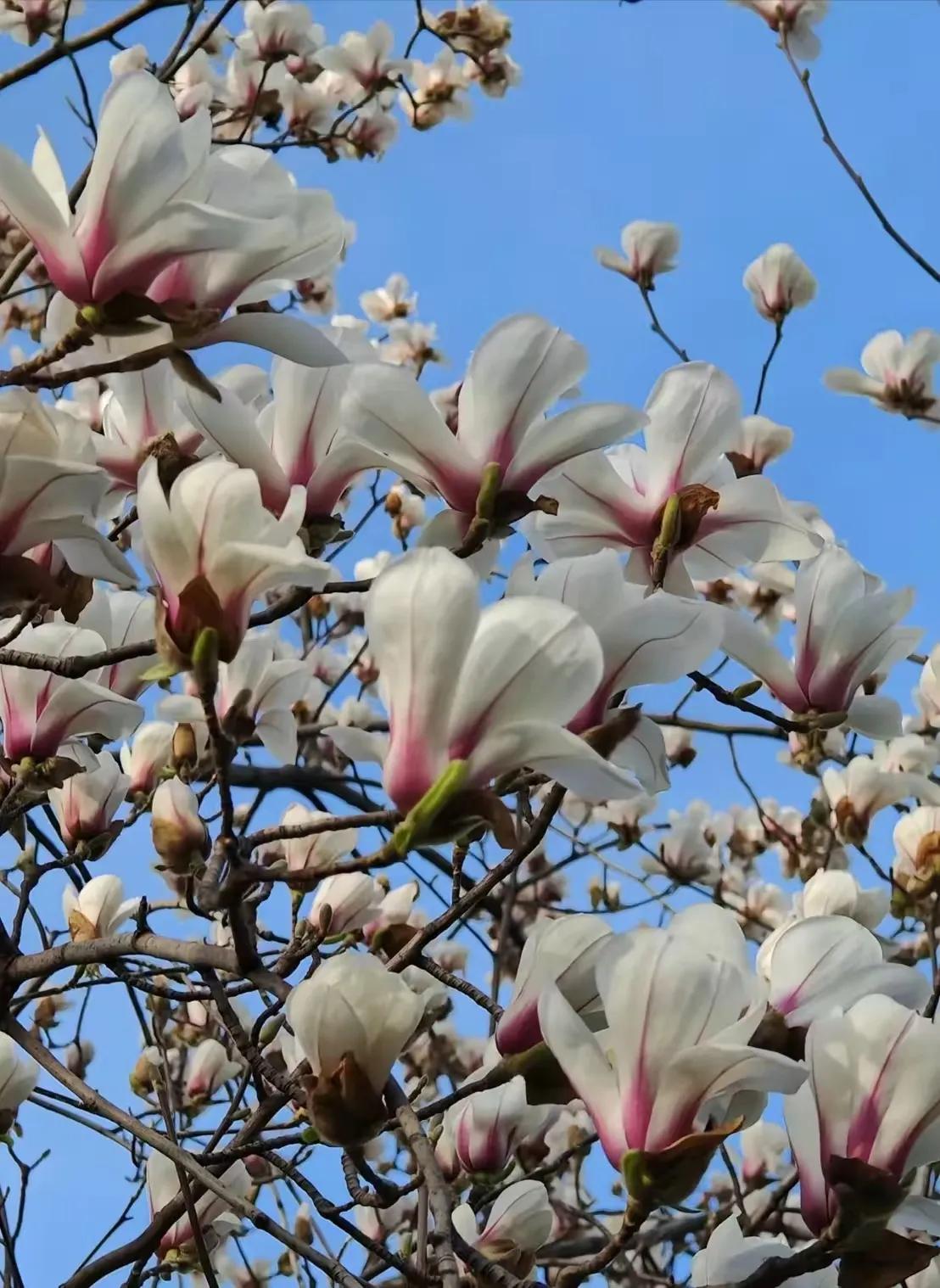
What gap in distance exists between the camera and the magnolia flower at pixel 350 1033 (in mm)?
660

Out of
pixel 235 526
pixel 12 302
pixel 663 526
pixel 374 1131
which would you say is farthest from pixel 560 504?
pixel 12 302

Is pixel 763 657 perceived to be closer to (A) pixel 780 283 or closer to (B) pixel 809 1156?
(B) pixel 809 1156

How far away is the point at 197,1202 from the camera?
1268mm

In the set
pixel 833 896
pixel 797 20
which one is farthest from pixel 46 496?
pixel 797 20

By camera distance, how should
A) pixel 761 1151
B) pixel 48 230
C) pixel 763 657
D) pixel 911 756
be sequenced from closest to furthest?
pixel 48 230, pixel 763 657, pixel 911 756, pixel 761 1151

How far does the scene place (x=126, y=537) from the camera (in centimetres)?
146

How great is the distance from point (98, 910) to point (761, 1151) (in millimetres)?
1879

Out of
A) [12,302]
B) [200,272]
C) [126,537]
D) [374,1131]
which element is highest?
[12,302]

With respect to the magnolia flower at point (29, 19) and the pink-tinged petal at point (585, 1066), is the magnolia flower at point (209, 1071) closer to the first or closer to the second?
the pink-tinged petal at point (585, 1066)

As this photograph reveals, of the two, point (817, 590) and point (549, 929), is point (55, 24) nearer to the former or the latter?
point (817, 590)

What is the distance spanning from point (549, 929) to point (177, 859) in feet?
1.61

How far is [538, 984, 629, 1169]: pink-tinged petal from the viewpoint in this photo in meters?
0.65

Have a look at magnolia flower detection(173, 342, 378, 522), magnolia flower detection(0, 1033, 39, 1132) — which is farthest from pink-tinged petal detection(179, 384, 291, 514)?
magnolia flower detection(0, 1033, 39, 1132)

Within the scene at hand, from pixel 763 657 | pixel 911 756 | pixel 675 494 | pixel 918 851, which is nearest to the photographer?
pixel 675 494
